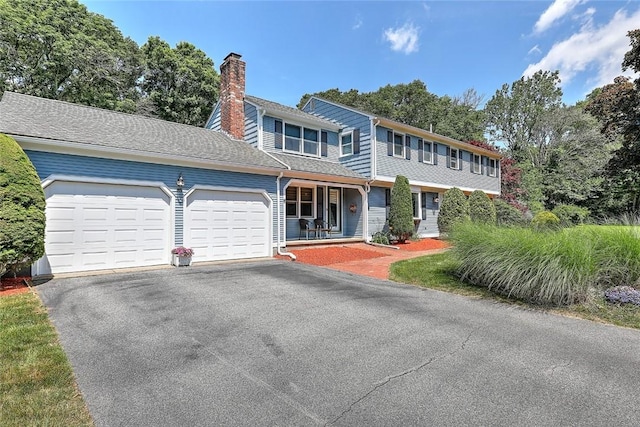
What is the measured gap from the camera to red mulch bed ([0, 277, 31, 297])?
6.36m

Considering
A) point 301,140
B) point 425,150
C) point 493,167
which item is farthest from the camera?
point 493,167

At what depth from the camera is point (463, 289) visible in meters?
7.02

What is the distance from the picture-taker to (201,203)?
401 inches

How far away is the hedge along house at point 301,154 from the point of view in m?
14.1

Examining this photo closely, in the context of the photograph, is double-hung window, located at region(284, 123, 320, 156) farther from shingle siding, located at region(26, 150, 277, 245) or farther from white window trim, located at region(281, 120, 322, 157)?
shingle siding, located at region(26, 150, 277, 245)

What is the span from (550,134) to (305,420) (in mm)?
38475

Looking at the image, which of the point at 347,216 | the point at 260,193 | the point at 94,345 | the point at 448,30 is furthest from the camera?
the point at 347,216

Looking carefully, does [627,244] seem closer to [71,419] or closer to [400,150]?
[71,419]

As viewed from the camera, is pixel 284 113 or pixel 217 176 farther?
pixel 284 113

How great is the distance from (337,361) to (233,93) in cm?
1344

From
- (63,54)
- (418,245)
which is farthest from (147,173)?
(63,54)

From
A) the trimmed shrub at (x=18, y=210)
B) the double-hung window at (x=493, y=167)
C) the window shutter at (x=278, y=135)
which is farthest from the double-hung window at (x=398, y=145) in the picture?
the trimmed shrub at (x=18, y=210)

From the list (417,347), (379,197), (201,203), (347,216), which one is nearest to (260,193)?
(201,203)

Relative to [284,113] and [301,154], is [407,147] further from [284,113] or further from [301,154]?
[284,113]
